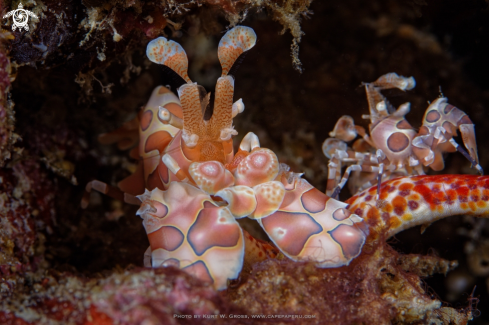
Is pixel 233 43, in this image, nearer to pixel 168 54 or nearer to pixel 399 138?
pixel 168 54

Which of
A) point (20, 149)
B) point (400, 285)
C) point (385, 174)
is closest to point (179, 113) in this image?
point (20, 149)

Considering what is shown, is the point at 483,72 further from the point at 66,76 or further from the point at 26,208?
the point at 26,208

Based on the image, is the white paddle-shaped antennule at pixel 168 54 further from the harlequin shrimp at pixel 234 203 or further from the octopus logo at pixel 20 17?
the octopus logo at pixel 20 17

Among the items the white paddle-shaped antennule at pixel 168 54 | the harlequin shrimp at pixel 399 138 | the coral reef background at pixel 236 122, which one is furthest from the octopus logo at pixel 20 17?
the harlequin shrimp at pixel 399 138

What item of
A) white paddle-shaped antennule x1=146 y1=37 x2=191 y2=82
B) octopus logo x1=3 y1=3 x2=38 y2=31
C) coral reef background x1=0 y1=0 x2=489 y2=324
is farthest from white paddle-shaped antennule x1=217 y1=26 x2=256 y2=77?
octopus logo x1=3 y1=3 x2=38 y2=31

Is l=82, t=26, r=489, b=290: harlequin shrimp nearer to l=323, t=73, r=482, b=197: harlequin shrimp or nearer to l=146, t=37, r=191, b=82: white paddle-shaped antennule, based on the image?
l=146, t=37, r=191, b=82: white paddle-shaped antennule
